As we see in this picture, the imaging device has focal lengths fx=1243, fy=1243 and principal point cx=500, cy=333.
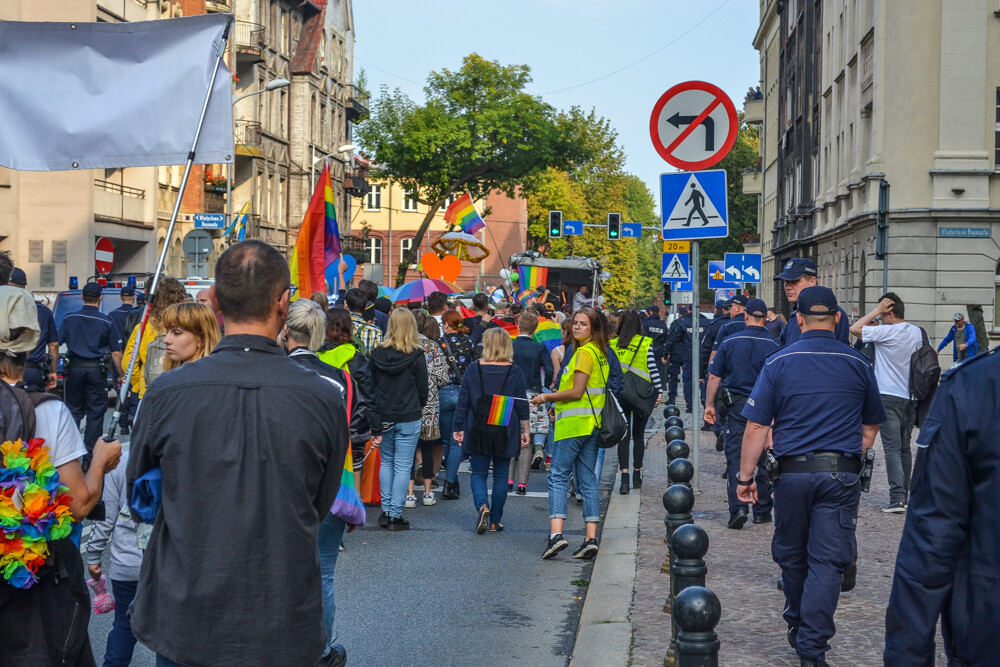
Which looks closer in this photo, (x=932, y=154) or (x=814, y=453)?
(x=814, y=453)

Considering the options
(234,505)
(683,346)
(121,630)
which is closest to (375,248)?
(683,346)

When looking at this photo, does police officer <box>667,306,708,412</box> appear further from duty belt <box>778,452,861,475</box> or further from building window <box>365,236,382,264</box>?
building window <box>365,236,382,264</box>

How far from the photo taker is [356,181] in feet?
229

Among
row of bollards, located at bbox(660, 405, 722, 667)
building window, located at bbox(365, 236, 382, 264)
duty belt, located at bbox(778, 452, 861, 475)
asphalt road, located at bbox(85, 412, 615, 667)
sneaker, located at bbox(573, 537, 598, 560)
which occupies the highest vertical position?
building window, located at bbox(365, 236, 382, 264)

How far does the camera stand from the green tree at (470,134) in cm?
5491

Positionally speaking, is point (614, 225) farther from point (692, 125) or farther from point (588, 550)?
point (588, 550)

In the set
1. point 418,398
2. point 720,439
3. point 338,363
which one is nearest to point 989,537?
point 338,363

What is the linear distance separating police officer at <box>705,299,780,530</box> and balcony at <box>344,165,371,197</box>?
58.7m

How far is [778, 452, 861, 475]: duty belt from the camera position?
6.17 meters

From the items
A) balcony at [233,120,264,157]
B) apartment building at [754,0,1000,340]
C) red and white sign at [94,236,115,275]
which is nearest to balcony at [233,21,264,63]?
balcony at [233,120,264,157]

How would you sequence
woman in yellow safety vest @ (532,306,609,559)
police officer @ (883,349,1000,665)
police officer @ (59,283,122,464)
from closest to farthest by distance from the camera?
police officer @ (883,349,1000,665) < woman in yellow safety vest @ (532,306,609,559) < police officer @ (59,283,122,464)

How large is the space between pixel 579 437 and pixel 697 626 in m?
5.22

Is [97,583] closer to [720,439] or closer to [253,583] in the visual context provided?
[253,583]

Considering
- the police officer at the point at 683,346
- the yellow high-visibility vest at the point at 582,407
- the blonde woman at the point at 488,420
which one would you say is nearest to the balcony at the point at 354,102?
the police officer at the point at 683,346
